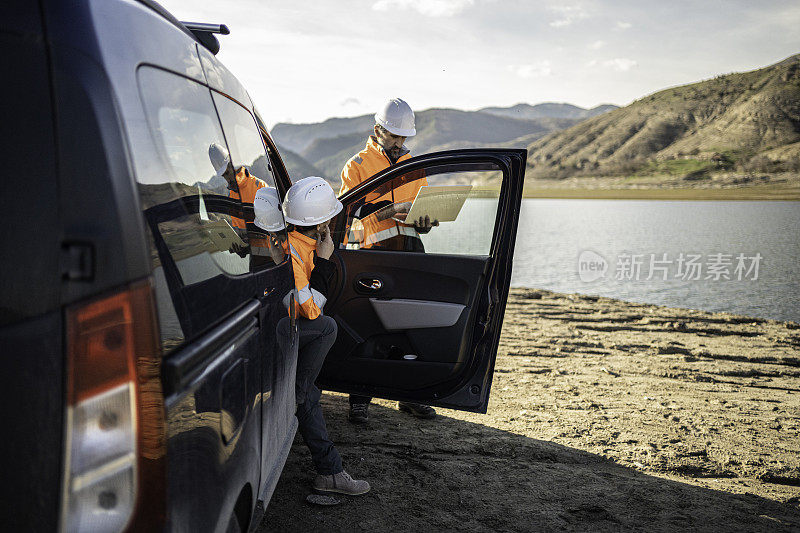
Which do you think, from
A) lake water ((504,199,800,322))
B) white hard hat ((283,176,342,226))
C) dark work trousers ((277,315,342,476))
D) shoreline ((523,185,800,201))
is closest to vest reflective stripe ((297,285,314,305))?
dark work trousers ((277,315,342,476))

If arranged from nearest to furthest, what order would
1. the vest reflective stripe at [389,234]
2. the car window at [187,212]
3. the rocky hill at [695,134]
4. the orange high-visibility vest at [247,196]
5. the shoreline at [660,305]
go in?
1. the car window at [187,212]
2. the orange high-visibility vest at [247,196]
3. the vest reflective stripe at [389,234]
4. the shoreline at [660,305]
5. the rocky hill at [695,134]

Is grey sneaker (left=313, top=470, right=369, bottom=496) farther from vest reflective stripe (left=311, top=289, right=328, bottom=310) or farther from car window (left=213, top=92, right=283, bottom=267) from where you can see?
car window (left=213, top=92, right=283, bottom=267)

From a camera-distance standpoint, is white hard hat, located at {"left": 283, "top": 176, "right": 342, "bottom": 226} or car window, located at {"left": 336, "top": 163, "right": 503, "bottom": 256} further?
car window, located at {"left": 336, "top": 163, "right": 503, "bottom": 256}

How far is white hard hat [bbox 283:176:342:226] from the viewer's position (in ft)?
10.3

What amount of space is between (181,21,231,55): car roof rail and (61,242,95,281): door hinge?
1.35 metres

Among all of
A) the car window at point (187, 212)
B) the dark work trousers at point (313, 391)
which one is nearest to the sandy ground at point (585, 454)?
the dark work trousers at point (313, 391)

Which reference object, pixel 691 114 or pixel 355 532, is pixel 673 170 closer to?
pixel 691 114

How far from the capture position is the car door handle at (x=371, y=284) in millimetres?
3635

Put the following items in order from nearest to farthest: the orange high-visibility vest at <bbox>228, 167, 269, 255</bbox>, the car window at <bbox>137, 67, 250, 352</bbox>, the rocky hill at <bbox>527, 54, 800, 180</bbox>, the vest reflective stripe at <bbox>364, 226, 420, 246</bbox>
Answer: the car window at <bbox>137, 67, 250, 352</bbox>, the orange high-visibility vest at <bbox>228, 167, 269, 255</bbox>, the vest reflective stripe at <bbox>364, 226, 420, 246</bbox>, the rocky hill at <bbox>527, 54, 800, 180</bbox>

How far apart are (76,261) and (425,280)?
2532 mm

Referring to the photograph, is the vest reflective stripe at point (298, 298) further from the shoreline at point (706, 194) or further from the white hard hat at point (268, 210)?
the shoreline at point (706, 194)

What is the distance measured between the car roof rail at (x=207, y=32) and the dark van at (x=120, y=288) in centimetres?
35

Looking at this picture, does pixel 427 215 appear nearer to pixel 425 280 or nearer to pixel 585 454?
pixel 425 280

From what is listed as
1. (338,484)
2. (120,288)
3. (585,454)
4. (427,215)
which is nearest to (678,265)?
(585,454)
